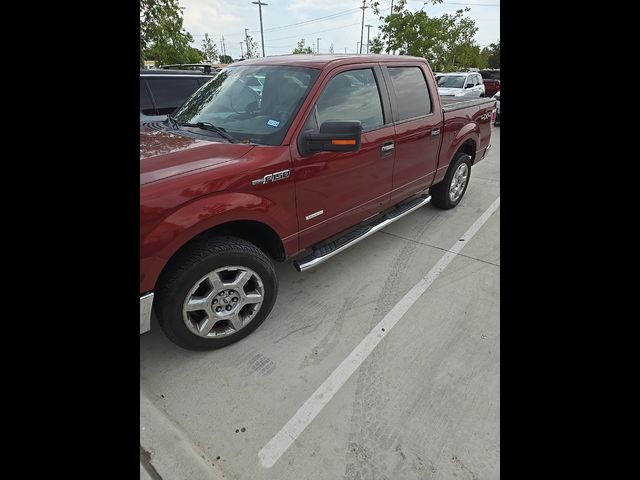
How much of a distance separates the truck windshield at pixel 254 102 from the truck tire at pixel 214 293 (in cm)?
83

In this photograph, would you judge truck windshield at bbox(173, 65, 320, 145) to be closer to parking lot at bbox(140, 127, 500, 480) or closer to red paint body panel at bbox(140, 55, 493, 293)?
red paint body panel at bbox(140, 55, 493, 293)

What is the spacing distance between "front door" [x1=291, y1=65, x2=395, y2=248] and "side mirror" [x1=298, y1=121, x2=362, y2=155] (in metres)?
0.11

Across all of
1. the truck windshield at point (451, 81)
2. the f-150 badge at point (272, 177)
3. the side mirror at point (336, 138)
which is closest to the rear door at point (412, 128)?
the side mirror at point (336, 138)

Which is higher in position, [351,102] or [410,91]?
[410,91]

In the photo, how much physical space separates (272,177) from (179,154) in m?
0.60

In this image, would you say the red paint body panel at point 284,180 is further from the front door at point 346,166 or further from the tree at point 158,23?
the tree at point 158,23

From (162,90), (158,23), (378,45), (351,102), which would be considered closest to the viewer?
(351,102)

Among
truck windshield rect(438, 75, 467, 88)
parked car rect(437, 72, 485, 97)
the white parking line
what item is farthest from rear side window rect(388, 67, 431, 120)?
truck windshield rect(438, 75, 467, 88)

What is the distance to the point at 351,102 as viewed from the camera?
9.68ft

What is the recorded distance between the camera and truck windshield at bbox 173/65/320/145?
254cm

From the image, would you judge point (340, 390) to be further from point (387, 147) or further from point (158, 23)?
point (158, 23)

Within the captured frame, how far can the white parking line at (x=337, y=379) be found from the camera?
6.23 ft

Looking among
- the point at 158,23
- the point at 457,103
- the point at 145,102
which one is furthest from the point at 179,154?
the point at 158,23

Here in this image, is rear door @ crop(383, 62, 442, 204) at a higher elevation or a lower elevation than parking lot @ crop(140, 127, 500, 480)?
higher
